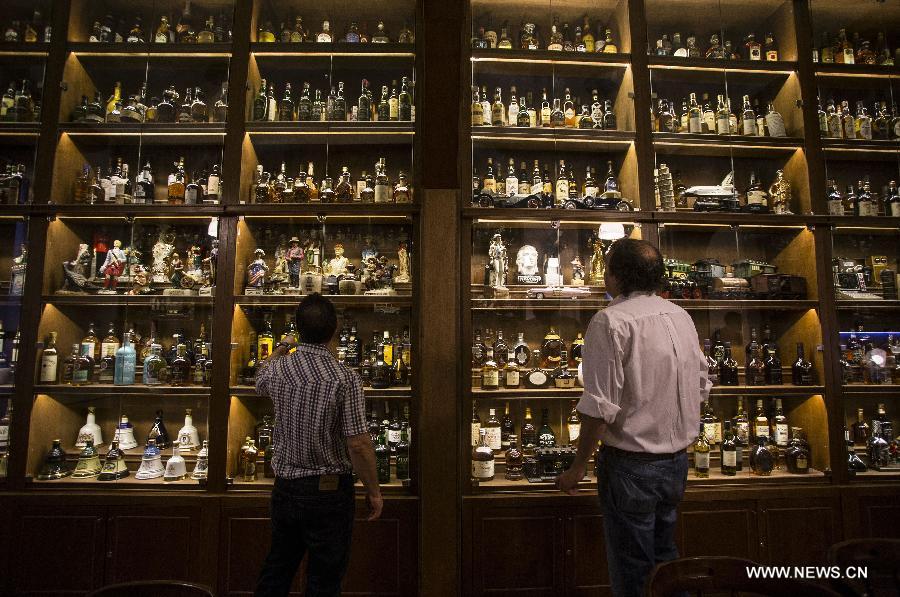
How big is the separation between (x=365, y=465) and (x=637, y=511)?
39.4 inches

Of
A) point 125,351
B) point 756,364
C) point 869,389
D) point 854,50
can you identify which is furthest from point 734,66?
point 125,351

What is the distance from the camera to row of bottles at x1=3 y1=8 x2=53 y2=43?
11.0ft

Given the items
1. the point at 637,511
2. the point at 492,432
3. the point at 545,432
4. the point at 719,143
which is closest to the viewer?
the point at 637,511

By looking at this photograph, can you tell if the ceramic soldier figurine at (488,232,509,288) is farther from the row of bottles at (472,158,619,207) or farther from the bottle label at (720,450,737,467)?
the bottle label at (720,450,737,467)

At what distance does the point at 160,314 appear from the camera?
327cm

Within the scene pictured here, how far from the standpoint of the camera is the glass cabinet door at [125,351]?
303cm

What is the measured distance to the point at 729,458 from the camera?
305cm

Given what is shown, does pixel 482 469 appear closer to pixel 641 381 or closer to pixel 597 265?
pixel 641 381

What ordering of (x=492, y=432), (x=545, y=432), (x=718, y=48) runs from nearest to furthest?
(x=492, y=432) → (x=545, y=432) → (x=718, y=48)

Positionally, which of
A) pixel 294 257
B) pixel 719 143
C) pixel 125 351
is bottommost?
pixel 125 351

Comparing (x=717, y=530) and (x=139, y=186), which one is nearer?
(x=717, y=530)

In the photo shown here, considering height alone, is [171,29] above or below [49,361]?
above

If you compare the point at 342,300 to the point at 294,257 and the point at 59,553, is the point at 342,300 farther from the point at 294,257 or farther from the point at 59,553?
the point at 59,553

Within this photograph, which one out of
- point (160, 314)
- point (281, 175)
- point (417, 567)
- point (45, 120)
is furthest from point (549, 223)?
point (45, 120)
